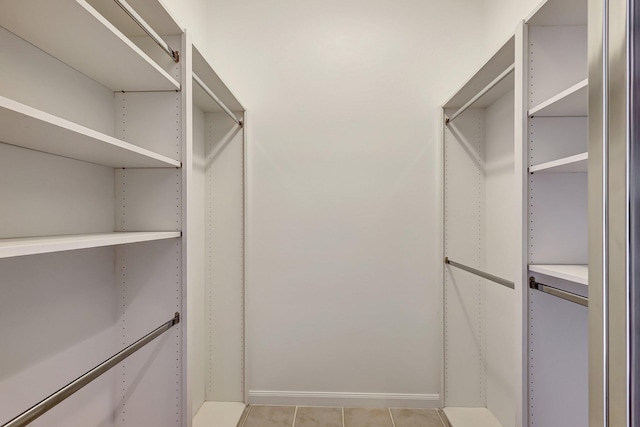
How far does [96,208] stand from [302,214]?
1.25 meters

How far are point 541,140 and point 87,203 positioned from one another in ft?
5.43

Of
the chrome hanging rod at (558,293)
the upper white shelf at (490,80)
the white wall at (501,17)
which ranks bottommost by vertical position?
the chrome hanging rod at (558,293)

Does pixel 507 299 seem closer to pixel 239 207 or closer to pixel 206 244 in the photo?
pixel 239 207

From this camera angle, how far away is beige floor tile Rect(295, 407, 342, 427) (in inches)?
81.6

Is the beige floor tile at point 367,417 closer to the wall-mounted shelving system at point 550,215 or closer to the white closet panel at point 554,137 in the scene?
the wall-mounted shelving system at point 550,215

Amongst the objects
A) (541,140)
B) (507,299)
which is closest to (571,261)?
(541,140)

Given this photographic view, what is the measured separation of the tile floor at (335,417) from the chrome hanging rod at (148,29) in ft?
6.50

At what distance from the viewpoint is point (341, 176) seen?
91.0 inches

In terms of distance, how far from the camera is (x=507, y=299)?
1940 millimetres

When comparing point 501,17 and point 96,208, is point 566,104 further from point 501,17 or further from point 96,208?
point 96,208

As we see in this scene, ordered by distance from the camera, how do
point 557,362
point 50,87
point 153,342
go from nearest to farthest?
point 50,87 < point 557,362 < point 153,342

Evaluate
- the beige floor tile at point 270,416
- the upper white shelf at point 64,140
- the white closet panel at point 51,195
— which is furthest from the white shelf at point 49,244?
the beige floor tile at point 270,416

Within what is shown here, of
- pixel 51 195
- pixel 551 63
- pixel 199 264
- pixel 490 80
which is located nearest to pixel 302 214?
pixel 199 264

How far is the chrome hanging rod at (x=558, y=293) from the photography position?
3.32 ft
